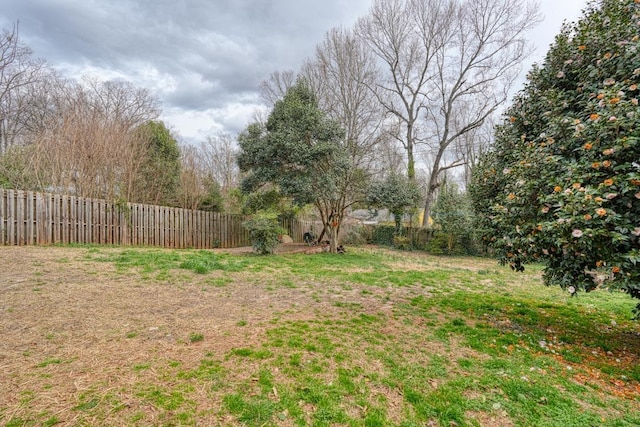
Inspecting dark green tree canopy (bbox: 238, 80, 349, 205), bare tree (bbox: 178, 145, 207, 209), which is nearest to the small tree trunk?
A: dark green tree canopy (bbox: 238, 80, 349, 205)

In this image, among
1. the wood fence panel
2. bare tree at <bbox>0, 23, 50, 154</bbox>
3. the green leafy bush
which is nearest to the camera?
the wood fence panel

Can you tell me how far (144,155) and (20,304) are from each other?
9962mm

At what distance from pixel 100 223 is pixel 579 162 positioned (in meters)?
10.8

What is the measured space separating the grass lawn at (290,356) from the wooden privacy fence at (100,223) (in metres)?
2.99

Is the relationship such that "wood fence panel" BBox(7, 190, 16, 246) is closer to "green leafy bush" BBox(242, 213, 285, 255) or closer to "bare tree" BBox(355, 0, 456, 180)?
"green leafy bush" BBox(242, 213, 285, 255)

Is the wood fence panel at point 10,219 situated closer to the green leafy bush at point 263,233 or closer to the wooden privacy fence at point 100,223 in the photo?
the wooden privacy fence at point 100,223

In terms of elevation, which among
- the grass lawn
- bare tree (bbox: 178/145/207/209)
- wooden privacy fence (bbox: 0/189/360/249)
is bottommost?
the grass lawn

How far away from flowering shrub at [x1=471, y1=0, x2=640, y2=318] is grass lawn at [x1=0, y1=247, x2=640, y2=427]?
0.98 m

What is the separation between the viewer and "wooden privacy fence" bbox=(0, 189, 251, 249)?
719 cm

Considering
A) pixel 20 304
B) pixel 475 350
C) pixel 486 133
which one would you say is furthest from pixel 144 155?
pixel 486 133

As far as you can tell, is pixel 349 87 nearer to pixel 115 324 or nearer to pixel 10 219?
pixel 10 219

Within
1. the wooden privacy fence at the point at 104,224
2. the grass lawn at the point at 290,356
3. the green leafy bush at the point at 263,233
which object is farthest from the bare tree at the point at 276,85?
the grass lawn at the point at 290,356

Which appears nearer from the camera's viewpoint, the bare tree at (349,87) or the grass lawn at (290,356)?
the grass lawn at (290,356)

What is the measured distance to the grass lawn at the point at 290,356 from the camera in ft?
6.58
